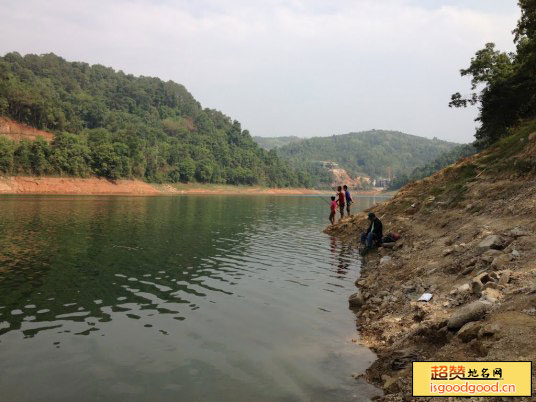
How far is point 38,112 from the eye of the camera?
12838 centimetres

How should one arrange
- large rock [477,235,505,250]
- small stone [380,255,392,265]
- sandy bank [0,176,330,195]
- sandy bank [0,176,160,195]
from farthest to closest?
sandy bank [0,176,330,195] → sandy bank [0,176,160,195] → small stone [380,255,392,265] → large rock [477,235,505,250]

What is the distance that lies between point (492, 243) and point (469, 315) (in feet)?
18.5

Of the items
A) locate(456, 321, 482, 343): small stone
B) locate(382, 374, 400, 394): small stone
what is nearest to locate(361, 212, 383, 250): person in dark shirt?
locate(456, 321, 482, 343): small stone

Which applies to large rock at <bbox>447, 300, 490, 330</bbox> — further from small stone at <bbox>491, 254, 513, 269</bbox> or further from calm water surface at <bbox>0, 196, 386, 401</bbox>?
small stone at <bbox>491, 254, 513, 269</bbox>

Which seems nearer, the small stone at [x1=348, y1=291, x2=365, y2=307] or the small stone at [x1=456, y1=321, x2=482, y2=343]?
the small stone at [x1=456, y1=321, x2=482, y2=343]

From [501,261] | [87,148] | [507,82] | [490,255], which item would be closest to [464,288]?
[501,261]

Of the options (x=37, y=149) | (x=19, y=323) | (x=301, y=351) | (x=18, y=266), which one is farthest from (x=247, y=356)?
(x=37, y=149)

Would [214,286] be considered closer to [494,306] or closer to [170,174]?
[494,306]

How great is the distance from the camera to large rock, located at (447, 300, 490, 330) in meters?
8.61

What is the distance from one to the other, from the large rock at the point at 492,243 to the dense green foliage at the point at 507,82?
26179 millimetres

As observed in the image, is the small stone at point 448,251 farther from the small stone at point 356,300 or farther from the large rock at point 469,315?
the large rock at point 469,315

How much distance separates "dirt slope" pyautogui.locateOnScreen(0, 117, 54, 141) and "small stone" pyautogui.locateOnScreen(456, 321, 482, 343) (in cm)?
12867

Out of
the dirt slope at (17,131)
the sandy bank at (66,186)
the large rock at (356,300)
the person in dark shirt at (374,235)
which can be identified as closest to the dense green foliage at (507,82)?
the person in dark shirt at (374,235)

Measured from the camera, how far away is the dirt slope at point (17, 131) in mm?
115562
